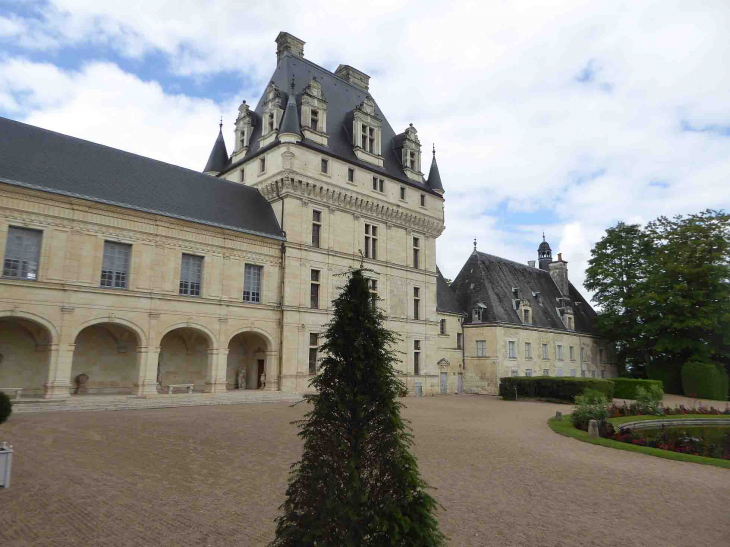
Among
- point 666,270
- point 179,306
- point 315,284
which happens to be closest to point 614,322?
point 666,270

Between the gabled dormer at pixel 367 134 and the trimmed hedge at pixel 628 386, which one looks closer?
the trimmed hedge at pixel 628 386

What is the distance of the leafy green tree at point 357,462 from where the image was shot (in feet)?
14.8

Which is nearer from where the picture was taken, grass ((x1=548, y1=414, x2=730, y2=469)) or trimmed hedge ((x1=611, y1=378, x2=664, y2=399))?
grass ((x1=548, y1=414, x2=730, y2=469))

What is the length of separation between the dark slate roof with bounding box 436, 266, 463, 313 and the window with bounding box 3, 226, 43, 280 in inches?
1033

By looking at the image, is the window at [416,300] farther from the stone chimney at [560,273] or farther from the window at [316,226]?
the stone chimney at [560,273]

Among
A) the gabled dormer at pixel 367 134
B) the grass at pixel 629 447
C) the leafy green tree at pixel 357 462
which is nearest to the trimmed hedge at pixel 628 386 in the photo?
the grass at pixel 629 447

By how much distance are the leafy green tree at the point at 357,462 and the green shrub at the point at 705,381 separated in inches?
1644

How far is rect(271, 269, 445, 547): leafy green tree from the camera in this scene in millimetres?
4512

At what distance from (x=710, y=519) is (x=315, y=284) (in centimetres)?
2311

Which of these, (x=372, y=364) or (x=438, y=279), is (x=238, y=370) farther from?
(x=372, y=364)

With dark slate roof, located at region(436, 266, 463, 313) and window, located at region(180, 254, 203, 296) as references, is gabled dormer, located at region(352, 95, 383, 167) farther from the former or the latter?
window, located at region(180, 254, 203, 296)

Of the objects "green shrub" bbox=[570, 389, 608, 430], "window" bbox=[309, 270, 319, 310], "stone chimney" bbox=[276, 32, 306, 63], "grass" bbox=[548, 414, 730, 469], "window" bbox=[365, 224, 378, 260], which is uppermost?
"stone chimney" bbox=[276, 32, 306, 63]

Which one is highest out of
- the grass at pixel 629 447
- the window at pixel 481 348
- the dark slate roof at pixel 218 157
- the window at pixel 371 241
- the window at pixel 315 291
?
the dark slate roof at pixel 218 157

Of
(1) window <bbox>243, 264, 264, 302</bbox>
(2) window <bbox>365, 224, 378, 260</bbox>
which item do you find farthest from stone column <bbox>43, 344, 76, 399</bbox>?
(2) window <bbox>365, 224, 378, 260</bbox>
